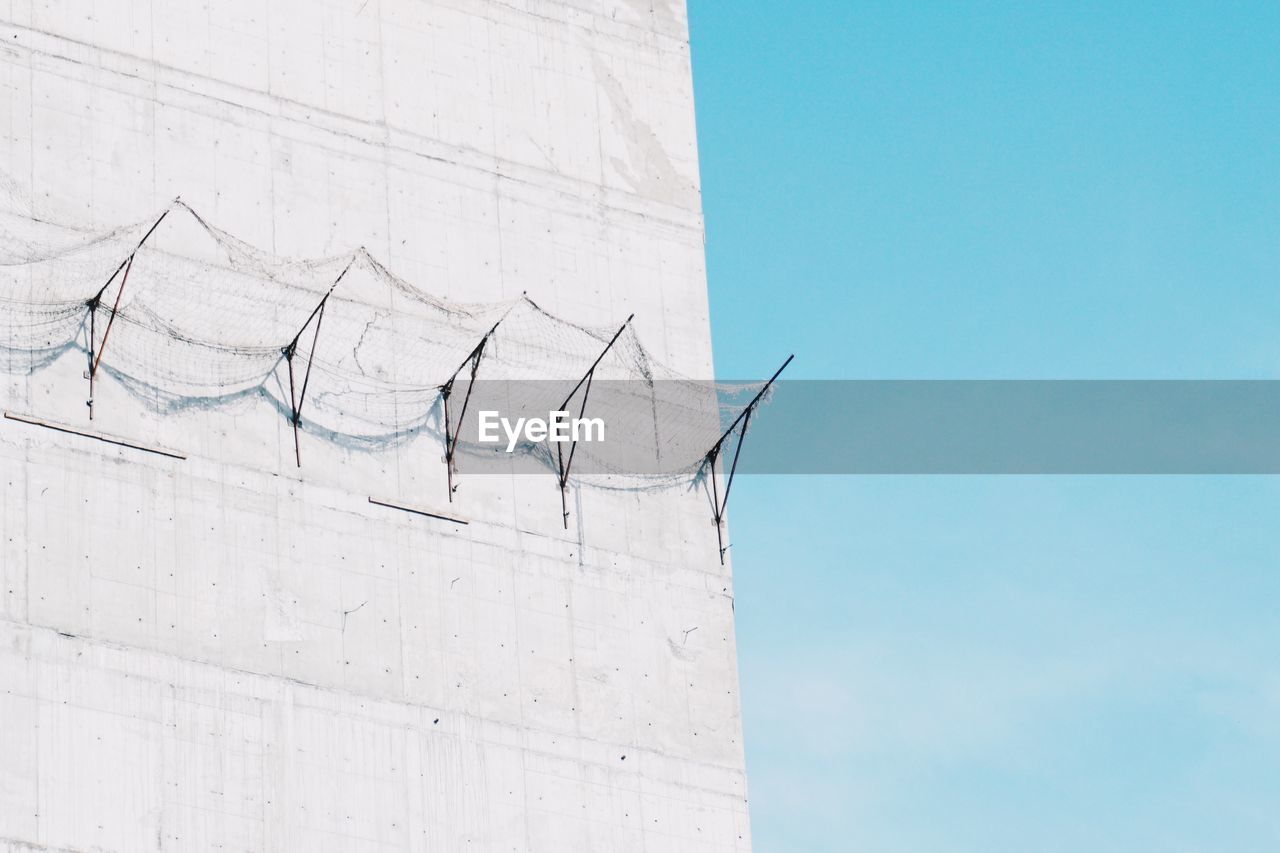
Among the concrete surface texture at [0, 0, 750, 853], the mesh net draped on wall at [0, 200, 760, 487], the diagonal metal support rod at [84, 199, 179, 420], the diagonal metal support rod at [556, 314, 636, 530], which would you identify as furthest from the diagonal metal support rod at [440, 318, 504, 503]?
the diagonal metal support rod at [84, 199, 179, 420]

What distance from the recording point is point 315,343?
1608 inches

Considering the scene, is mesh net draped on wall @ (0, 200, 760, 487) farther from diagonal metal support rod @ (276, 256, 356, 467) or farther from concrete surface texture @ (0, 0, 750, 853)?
concrete surface texture @ (0, 0, 750, 853)

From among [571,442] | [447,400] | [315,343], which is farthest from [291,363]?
[571,442]

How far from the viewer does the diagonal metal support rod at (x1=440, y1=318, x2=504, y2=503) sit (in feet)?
138

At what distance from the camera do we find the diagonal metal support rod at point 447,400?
41.9m

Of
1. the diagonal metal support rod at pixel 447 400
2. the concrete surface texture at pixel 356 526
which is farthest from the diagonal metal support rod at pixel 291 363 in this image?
the diagonal metal support rod at pixel 447 400

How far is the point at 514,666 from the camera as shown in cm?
4075

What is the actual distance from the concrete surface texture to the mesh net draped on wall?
0.49m

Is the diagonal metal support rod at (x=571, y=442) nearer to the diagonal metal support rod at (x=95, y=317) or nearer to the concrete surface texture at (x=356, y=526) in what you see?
the concrete surface texture at (x=356, y=526)

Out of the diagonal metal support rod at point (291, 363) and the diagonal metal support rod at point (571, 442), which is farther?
the diagonal metal support rod at point (571, 442)

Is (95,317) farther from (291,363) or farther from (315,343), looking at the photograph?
(315,343)

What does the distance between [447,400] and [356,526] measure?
12.1 feet

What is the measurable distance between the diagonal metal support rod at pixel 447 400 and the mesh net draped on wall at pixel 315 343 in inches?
6.0

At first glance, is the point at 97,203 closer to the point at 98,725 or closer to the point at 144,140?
the point at 144,140
